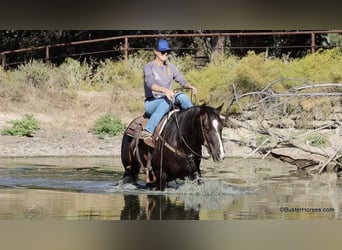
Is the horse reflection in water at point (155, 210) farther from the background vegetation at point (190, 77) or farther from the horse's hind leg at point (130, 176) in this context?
the background vegetation at point (190, 77)

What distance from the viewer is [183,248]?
Result: 7379 millimetres

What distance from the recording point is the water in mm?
7473

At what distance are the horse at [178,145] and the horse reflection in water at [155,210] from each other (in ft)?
0.34

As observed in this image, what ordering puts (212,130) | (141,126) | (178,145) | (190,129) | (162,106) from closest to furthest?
1. (212,130)
2. (190,129)
3. (178,145)
4. (162,106)
5. (141,126)

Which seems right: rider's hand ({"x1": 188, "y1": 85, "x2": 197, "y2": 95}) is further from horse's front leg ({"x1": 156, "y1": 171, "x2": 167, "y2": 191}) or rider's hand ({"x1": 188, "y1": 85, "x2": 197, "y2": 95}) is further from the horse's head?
horse's front leg ({"x1": 156, "y1": 171, "x2": 167, "y2": 191})

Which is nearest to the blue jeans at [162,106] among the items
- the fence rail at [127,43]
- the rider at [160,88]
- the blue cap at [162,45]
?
the rider at [160,88]

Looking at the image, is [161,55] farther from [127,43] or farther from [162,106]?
[162,106]

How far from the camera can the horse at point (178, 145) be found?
7102 mm

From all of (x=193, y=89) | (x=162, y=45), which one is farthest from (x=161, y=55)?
(x=193, y=89)

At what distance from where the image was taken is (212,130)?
23.2 ft

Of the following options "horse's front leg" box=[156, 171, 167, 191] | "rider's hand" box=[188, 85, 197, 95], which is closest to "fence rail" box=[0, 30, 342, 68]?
"rider's hand" box=[188, 85, 197, 95]

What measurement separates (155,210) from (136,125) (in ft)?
2.09

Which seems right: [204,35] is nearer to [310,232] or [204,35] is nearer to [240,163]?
[240,163]

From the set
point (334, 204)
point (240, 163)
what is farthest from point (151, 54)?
point (334, 204)
